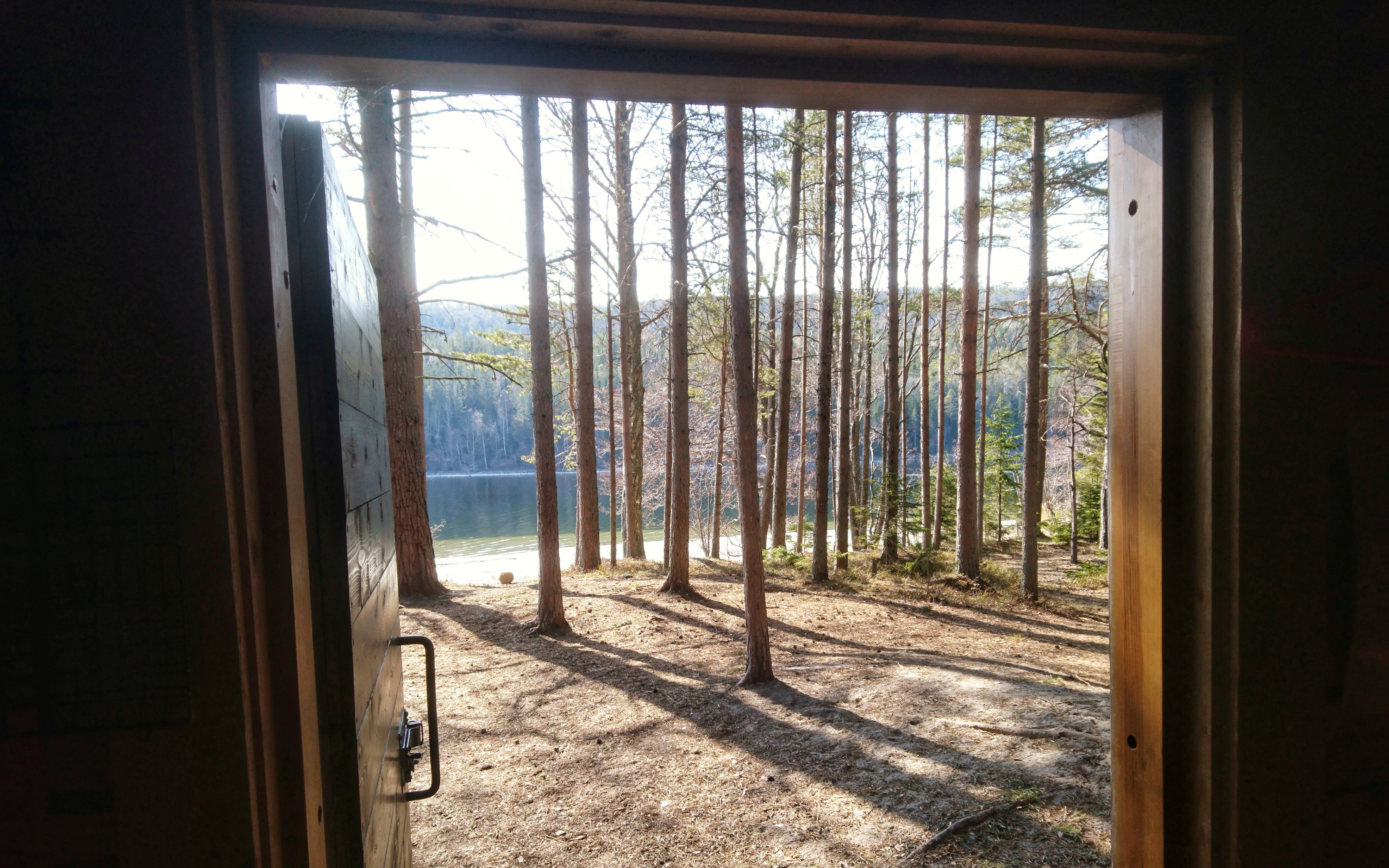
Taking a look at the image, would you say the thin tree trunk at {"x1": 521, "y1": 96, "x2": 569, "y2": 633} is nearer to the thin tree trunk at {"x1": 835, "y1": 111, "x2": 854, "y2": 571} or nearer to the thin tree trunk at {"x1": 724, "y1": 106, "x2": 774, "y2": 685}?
the thin tree trunk at {"x1": 724, "y1": 106, "x2": 774, "y2": 685}

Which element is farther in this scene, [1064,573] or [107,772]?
[1064,573]

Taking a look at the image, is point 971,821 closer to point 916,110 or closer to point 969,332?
point 916,110

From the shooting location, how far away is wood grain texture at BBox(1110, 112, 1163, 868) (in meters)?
1.27

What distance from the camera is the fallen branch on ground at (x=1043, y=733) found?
4.56 metres

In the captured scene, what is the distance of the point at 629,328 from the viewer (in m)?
13.9

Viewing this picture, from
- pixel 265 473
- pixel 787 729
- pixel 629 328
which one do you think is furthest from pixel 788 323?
pixel 265 473

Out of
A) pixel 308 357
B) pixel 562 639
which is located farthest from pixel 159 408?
pixel 562 639

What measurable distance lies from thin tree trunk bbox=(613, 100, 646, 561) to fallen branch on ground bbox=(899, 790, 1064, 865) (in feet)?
29.3

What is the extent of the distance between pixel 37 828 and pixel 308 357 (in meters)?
0.69

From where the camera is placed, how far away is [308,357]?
1.13m

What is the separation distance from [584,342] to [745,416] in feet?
18.4

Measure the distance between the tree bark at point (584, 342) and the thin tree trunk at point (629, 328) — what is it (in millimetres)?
805

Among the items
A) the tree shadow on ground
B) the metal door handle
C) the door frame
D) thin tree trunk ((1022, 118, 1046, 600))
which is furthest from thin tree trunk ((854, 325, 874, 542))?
the door frame

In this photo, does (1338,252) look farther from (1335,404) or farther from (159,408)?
(159,408)
